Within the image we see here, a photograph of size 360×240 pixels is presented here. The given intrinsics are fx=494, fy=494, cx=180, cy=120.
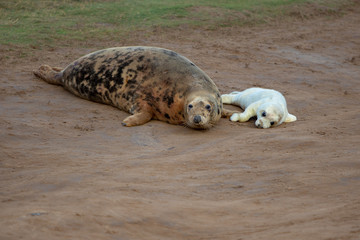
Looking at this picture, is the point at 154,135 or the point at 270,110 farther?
the point at 270,110

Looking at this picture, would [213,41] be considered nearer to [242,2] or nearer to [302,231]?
[242,2]

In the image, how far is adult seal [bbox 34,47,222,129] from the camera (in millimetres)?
6277

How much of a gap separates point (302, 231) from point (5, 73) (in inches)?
248

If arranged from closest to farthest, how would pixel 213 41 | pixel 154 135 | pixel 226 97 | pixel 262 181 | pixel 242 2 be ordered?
pixel 262 181, pixel 154 135, pixel 226 97, pixel 213 41, pixel 242 2

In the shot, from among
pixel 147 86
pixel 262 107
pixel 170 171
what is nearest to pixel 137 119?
pixel 147 86

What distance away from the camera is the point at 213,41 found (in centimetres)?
1184

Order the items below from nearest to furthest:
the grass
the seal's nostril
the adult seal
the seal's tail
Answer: the seal's nostril → the adult seal → the seal's tail → the grass

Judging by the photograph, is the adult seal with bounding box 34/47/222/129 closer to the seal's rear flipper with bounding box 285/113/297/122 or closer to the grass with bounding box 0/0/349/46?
the seal's rear flipper with bounding box 285/113/297/122

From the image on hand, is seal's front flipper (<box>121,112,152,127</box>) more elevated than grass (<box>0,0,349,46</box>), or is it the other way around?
grass (<box>0,0,349,46</box>)

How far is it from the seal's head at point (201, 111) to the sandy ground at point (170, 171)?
12 centimetres

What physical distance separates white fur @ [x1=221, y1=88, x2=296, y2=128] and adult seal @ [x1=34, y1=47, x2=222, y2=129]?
45 cm

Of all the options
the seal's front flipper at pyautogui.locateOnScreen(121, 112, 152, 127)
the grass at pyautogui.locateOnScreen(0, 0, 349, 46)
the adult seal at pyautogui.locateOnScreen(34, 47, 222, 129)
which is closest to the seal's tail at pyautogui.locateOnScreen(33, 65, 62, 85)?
the adult seal at pyautogui.locateOnScreen(34, 47, 222, 129)

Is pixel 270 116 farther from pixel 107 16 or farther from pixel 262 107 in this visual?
pixel 107 16

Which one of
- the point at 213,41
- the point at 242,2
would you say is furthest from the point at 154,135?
the point at 242,2
